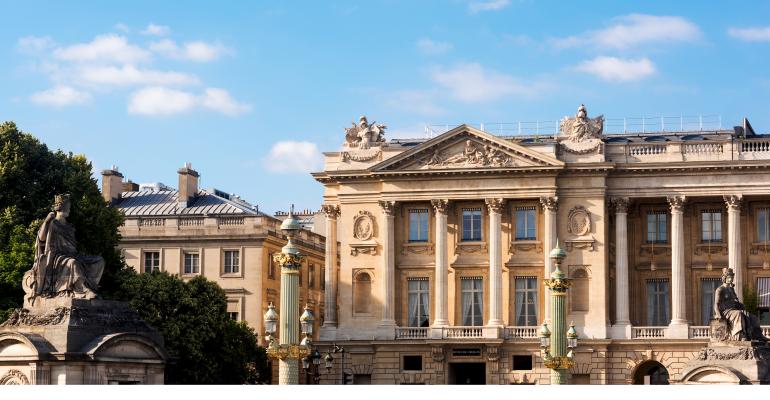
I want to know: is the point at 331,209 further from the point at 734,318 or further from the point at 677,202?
the point at 734,318

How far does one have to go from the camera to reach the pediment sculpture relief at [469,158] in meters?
79.1

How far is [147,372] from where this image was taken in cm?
3706

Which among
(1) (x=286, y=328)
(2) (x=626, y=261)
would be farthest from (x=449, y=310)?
(1) (x=286, y=328)

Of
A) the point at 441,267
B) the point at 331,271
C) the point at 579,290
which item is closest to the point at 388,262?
the point at 441,267

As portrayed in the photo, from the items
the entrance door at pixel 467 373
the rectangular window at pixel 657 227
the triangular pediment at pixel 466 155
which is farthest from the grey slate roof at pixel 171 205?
the rectangular window at pixel 657 227

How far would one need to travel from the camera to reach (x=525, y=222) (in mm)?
79875

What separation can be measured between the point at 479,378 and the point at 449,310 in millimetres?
3725

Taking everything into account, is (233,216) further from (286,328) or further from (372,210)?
(286,328)

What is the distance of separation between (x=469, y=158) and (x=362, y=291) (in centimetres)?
875

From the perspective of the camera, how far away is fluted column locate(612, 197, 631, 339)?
77438mm

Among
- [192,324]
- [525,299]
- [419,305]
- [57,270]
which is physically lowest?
[192,324]

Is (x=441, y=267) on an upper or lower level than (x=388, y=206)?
lower

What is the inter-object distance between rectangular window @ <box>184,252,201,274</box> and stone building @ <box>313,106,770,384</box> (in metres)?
9.02

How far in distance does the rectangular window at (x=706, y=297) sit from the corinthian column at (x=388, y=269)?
15240mm
